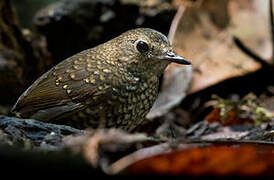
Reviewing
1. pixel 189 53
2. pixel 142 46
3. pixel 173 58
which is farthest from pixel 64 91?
pixel 189 53

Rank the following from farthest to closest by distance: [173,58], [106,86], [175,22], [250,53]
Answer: [175,22], [250,53], [173,58], [106,86]

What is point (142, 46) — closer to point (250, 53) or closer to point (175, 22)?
point (175, 22)

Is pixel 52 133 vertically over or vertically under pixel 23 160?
over

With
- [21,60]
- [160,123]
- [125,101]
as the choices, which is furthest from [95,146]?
[21,60]

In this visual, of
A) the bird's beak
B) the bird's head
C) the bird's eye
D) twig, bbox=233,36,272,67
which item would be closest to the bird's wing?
the bird's head

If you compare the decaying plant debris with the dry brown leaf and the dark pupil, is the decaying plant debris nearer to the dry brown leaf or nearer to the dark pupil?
the dry brown leaf

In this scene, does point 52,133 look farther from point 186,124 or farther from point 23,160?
point 186,124

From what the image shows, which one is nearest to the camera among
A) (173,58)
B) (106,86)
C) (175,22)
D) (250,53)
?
(106,86)
